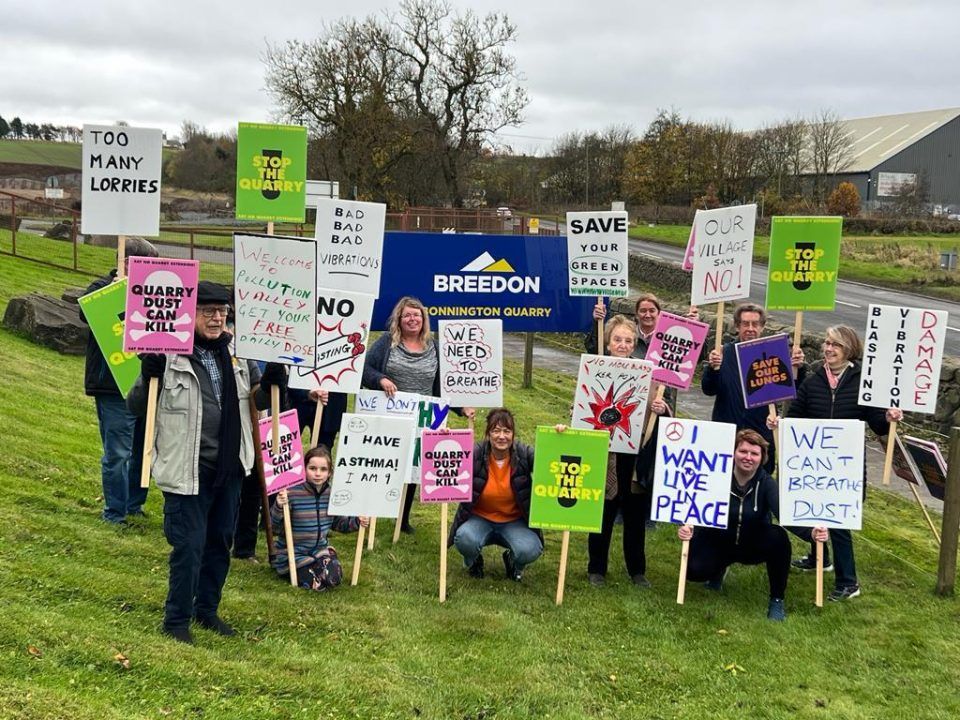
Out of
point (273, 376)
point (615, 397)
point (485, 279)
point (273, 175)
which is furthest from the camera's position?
point (485, 279)

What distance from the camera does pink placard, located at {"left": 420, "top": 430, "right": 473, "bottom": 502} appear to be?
6930 mm

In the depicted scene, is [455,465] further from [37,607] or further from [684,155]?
[684,155]

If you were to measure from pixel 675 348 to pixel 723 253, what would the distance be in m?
1.09

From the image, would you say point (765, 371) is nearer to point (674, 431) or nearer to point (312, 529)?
point (674, 431)

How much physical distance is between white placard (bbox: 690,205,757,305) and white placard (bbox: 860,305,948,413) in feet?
3.74

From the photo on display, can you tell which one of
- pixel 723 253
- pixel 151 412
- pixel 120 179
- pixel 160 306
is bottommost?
pixel 151 412

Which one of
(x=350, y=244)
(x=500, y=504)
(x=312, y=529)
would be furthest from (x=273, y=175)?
(x=500, y=504)

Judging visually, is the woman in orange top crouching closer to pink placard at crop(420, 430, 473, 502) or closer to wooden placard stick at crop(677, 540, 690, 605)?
pink placard at crop(420, 430, 473, 502)

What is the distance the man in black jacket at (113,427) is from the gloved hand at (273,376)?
1.76 meters

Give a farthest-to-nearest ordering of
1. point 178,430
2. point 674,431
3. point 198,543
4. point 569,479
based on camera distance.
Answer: point 674,431 < point 569,479 < point 198,543 < point 178,430

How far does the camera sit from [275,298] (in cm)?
583

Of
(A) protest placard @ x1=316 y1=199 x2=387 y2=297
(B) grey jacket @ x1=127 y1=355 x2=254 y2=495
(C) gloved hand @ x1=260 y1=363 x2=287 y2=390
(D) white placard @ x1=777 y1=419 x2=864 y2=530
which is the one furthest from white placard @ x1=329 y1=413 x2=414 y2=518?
(D) white placard @ x1=777 y1=419 x2=864 y2=530

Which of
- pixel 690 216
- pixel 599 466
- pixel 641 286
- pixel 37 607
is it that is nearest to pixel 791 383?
pixel 599 466

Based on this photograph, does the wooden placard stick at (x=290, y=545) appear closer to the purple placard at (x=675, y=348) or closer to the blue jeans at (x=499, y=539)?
the blue jeans at (x=499, y=539)
